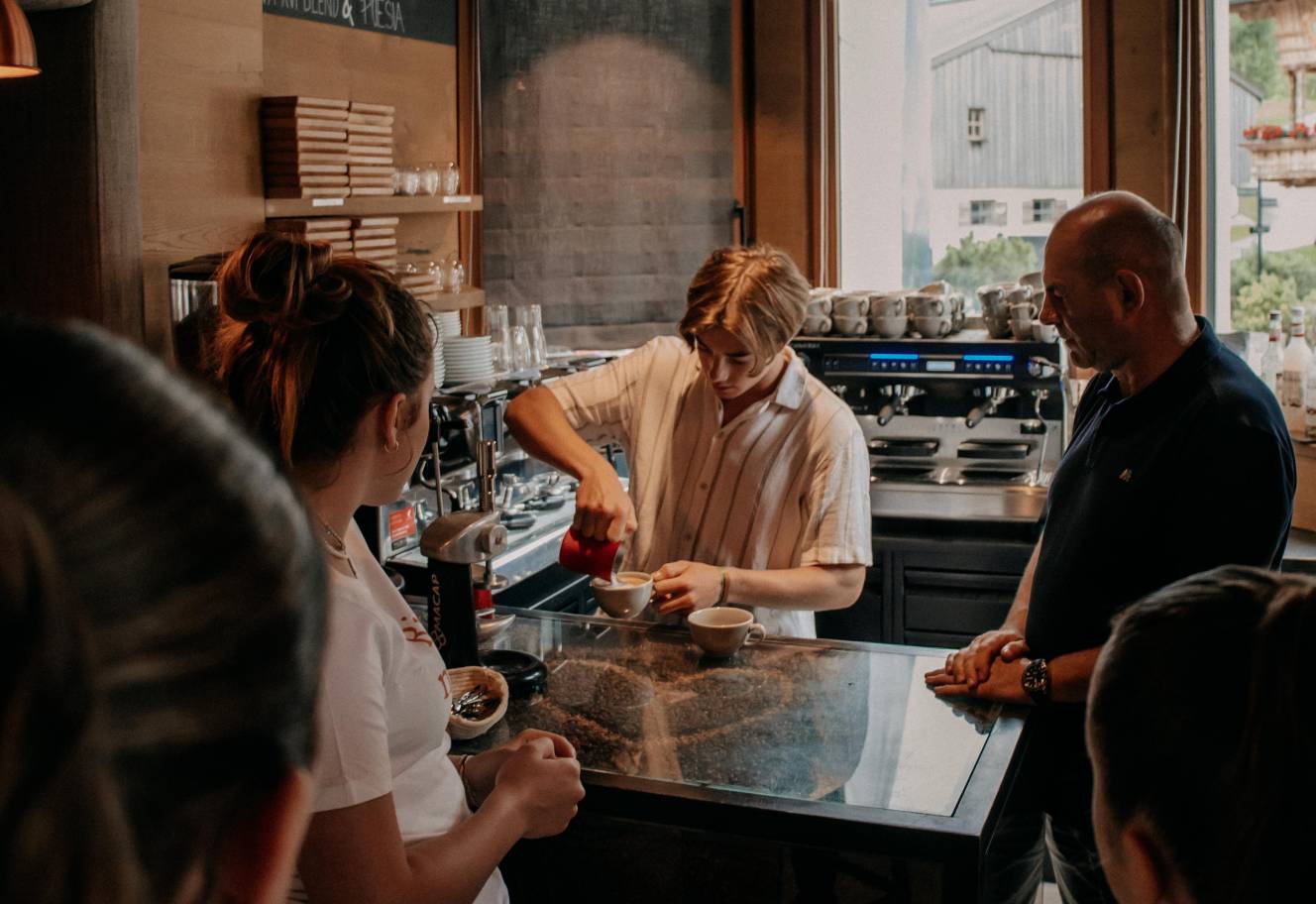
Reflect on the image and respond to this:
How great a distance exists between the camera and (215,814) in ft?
1.40

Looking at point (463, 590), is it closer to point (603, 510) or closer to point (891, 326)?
point (603, 510)

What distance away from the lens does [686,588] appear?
2574mm

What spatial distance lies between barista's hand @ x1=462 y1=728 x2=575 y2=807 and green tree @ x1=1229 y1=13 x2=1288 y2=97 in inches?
174

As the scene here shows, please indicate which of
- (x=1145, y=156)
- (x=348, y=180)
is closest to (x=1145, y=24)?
(x=1145, y=156)

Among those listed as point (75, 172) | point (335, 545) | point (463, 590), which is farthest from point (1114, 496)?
point (75, 172)

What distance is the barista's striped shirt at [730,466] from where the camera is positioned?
280cm

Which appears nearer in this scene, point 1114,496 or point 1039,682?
point 1039,682

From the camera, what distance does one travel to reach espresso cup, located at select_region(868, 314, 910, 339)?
5.02 metres

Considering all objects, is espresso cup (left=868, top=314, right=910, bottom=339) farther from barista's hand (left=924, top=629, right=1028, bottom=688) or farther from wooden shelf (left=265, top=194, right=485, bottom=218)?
barista's hand (left=924, top=629, right=1028, bottom=688)

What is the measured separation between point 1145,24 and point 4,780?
5580 millimetres

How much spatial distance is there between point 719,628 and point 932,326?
2839 millimetres

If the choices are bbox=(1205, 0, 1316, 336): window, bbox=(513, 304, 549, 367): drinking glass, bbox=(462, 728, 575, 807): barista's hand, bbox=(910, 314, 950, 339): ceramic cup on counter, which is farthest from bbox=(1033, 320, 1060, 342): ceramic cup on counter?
bbox=(462, 728, 575, 807): barista's hand

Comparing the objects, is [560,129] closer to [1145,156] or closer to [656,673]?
Result: [1145,156]

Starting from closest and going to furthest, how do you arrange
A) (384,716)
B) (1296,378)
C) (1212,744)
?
(1212,744) → (384,716) → (1296,378)
